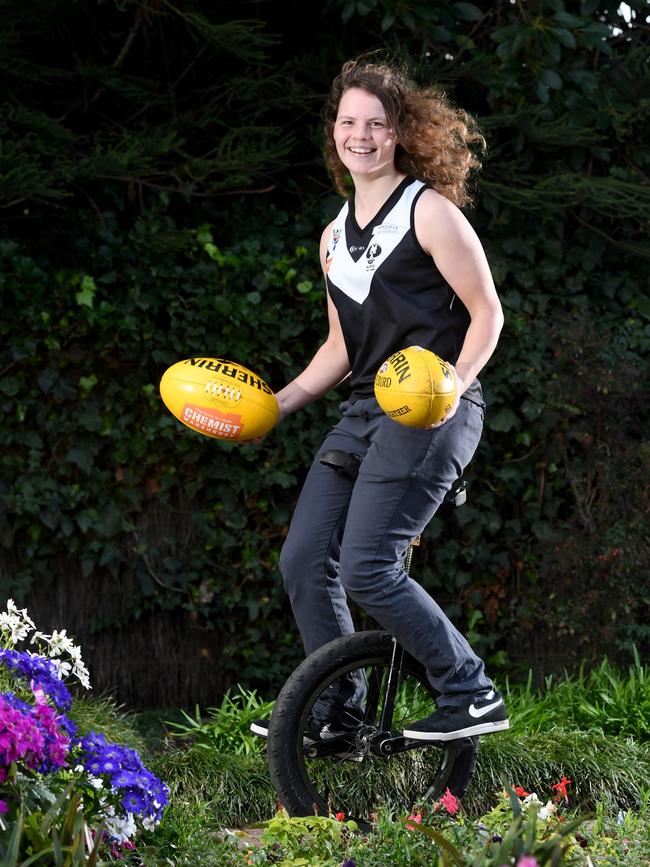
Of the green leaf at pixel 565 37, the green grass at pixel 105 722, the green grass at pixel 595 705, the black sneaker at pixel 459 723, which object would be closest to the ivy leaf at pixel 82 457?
the green grass at pixel 105 722

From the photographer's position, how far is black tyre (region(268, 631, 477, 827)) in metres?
Result: 3.07

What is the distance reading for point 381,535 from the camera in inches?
118

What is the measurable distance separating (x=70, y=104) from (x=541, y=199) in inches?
84.0

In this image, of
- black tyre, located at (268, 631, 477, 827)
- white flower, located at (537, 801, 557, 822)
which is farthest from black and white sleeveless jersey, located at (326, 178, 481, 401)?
white flower, located at (537, 801, 557, 822)

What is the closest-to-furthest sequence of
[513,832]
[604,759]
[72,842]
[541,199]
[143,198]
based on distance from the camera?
[513,832]
[72,842]
[604,759]
[541,199]
[143,198]

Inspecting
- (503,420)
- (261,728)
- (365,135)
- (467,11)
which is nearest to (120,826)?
(261,728)

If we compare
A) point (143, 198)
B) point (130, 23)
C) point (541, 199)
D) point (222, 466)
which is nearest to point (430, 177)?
point (541, 199)

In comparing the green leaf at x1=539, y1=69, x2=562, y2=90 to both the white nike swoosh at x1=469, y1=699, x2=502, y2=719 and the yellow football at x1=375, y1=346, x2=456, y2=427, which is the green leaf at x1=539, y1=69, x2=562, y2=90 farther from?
the white nike swoosh at x1=469, y1=699, x2=502, y2=719

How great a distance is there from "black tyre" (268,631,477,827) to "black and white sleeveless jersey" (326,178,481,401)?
2.45ft

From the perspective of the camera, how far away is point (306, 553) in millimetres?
3170

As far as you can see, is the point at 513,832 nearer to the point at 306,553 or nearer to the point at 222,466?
the point at 306,553

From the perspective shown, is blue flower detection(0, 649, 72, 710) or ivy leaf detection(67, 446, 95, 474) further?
ivy leaf detection(67, 446, 95, 474)

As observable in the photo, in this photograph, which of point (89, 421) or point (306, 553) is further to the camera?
point (89, 421)

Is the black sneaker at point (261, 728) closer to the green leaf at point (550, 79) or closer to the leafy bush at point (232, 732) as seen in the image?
the leafy bush at point (232, 732)
